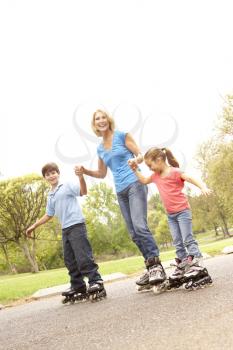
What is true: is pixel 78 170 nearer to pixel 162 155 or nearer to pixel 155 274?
pixel 162 155

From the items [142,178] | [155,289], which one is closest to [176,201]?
[142,178]

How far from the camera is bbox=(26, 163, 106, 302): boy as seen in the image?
515 centimetres

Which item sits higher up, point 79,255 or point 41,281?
point 79,255

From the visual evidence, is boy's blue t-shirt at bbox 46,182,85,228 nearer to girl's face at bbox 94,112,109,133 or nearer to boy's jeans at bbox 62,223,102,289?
boy's jeans at bbox 62,223,102,289

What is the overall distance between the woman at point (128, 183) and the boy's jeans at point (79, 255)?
0.53 metres

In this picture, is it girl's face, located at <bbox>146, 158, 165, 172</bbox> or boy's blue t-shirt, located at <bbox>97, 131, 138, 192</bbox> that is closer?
girl's face, located at <bbox>146, 158, 165, 172</bbox>

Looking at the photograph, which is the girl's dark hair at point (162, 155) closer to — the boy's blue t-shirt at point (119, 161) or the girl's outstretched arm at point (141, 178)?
the girl's outstretched arm at point (141, 178)

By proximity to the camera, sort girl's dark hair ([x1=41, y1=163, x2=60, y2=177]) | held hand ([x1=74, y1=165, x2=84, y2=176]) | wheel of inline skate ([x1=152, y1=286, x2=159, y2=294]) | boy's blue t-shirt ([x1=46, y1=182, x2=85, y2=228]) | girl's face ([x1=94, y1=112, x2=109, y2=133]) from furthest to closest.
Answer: girl's dark hair ([x1=41, y1=163, x2=60, y2=177])
boy's blue t-shirt ([x1=46, y1=182, x2=85, y2=228])
girl's face ([x1=94, y1=112, x2=109, y2=133])
held hand ([x1=74, y1=165, x2=84, y2=176])
wheel of inline skate ([x1=152, y1=286, x2=159, y2=294])

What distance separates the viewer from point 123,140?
5.18m

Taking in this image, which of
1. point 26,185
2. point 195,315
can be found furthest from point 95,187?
point 195,315

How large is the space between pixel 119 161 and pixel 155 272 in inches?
50.1

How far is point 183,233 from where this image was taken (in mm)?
4598

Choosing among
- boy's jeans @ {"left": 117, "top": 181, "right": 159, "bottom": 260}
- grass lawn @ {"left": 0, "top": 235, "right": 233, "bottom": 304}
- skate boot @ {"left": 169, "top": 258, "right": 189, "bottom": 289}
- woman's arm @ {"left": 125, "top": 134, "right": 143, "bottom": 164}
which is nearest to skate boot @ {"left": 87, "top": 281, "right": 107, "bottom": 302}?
boy's jeans @ {"left": 117, "top": 181, "right": 159, "bottom": 260}

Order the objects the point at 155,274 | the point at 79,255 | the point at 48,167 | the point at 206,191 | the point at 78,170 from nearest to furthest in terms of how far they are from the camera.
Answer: the point at 206,191 → the point at 155,274 → the point at 78,170 → the point at 79,255 → the point at 48,167
